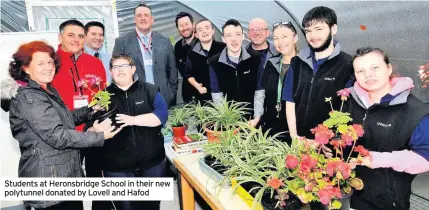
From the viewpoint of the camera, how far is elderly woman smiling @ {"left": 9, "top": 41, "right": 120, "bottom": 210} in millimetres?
1832

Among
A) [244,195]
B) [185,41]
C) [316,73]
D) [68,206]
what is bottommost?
[68,206]

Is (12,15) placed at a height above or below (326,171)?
above

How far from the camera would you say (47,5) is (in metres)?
4.24

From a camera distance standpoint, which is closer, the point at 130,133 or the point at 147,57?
the point at 130,133

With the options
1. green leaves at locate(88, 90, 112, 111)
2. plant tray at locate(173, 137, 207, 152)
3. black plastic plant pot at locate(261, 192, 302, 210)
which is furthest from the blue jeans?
black plastic plant pot at locate(261, 192, 302, 210)

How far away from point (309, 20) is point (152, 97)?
1.24 metres

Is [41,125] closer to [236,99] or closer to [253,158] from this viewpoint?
[253,158]

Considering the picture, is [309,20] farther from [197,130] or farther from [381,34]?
[381,34]

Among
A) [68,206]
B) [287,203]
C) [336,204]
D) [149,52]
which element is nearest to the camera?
[336,204]

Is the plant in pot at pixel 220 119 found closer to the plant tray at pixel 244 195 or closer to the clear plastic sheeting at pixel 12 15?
the plant tray at pixel 244 195

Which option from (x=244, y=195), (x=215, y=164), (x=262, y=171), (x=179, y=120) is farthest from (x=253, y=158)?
(x=179, y=120)

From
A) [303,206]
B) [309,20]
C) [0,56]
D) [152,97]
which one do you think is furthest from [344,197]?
[0,56]
